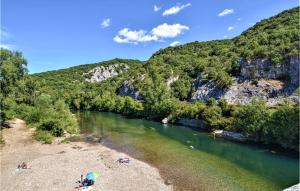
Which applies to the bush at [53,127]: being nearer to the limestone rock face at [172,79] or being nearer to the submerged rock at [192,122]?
the submerged rock at [192,122]

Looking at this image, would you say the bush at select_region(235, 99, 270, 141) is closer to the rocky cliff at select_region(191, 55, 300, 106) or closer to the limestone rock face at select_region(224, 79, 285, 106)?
the rocky cliff at select_region(191, 55, 300, 106)

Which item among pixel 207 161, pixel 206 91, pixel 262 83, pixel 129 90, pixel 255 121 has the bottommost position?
pixel 207 161

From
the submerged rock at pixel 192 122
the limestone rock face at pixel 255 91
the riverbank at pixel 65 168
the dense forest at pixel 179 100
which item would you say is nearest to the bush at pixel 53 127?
the dense forest at pixel 179 100

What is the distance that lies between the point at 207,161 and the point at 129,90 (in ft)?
394

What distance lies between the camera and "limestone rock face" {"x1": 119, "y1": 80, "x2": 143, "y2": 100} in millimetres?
153675

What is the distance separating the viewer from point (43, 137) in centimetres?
5922

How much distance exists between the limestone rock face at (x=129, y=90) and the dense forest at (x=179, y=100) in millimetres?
3194

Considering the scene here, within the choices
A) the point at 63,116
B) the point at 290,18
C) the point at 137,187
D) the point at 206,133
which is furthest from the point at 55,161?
the point at 290,18

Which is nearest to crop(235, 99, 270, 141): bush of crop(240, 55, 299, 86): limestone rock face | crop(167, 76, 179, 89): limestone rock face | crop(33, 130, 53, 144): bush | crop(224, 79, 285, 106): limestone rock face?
crop(224, 79, 285, 106): limestone rock face

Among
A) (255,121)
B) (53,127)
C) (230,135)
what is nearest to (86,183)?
(53,127)

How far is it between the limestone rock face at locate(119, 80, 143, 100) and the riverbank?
311 ft

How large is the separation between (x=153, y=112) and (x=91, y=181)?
73.9 metres

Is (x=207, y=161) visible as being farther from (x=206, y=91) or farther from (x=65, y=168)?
(x=206, y=91)

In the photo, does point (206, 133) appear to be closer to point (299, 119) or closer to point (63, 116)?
point (299, 119)
